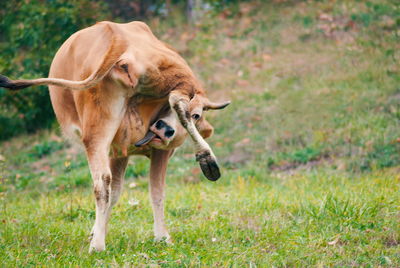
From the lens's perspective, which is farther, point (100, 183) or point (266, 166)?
point (266, 166)

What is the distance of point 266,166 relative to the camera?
32.0ft

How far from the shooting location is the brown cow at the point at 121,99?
199 inches

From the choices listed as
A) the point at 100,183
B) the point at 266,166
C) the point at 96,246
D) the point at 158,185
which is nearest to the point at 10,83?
the point at 100,183

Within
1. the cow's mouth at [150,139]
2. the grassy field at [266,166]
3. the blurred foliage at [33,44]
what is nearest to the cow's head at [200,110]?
the cow's mouth at [150,139]

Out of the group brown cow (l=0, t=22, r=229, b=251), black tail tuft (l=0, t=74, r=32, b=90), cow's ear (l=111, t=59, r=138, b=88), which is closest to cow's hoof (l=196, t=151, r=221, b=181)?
brown cow (l=0, t=22, r=229, b=251)

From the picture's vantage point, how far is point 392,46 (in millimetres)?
12359

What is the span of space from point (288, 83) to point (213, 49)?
7.66ft

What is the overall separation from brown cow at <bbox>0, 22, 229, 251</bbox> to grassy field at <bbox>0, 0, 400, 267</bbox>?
28.5 inches

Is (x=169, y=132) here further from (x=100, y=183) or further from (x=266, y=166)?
(x=266, y=166)

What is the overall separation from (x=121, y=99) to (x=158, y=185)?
1.15 metres

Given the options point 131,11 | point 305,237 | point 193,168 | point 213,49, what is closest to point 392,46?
point 213,49

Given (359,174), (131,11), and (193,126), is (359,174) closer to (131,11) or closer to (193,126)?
(193,126)

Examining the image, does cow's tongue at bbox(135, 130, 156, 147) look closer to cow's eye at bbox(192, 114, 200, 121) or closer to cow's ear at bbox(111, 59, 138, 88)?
cow's eye at bbox(192, 114, 200, 121)

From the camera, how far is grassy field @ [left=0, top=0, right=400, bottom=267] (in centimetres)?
538
